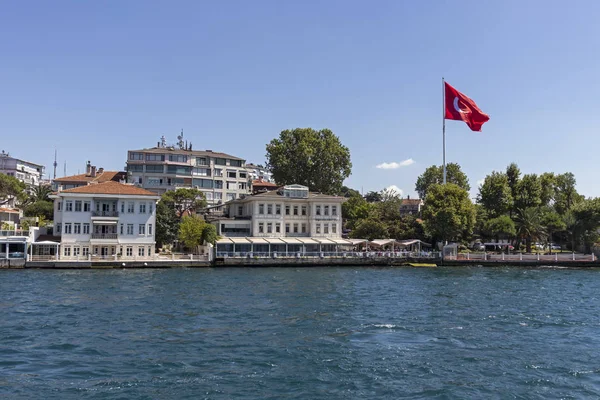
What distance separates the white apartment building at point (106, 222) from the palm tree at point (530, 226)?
4704 centimetres

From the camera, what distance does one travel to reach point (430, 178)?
112 m

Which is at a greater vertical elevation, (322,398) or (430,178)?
(430,178)

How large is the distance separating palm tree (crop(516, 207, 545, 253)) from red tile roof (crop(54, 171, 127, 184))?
190 ft

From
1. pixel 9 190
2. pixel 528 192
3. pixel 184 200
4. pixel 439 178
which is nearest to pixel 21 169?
pixel 9 190

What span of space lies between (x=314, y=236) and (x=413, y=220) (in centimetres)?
1587

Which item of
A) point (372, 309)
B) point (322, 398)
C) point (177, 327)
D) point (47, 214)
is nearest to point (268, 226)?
point (47, 214)

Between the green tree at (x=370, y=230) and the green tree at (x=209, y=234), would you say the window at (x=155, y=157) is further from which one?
the green tree at (x=370, y=230)

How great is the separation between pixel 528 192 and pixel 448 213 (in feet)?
72.3

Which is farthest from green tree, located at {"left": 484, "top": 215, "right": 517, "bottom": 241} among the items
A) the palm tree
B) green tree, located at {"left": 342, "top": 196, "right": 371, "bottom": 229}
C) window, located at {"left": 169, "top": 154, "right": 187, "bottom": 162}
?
window, located at {"left": 169, "top": 154, "right": 187, "bottom": 162}

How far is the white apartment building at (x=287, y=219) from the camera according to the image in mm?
67188

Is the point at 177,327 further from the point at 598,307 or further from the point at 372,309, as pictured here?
the point at 598,307

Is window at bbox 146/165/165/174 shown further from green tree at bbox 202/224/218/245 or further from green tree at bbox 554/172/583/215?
green tree at bbox 554/172/583/215

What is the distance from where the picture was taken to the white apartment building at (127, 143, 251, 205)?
80.6 meters

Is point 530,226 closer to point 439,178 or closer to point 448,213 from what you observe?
point 448,213
